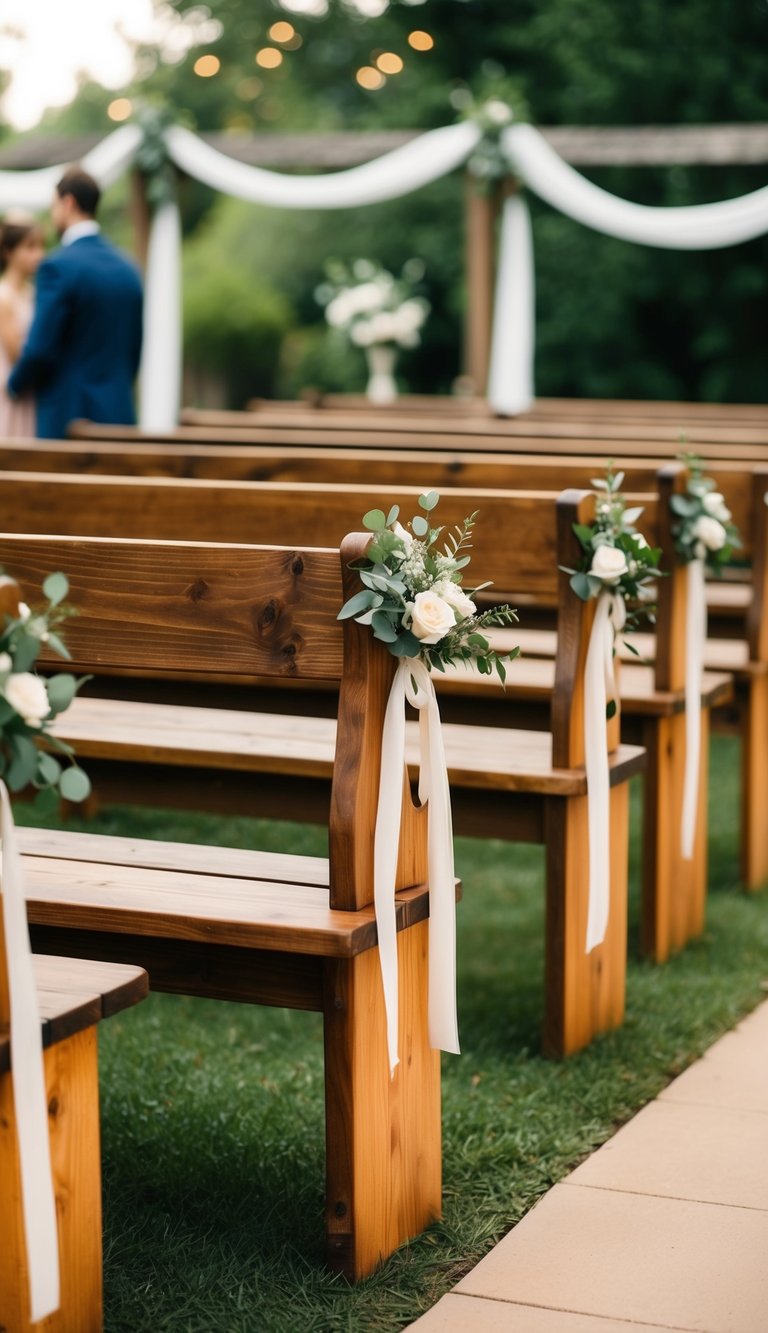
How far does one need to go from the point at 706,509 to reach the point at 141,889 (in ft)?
6.48

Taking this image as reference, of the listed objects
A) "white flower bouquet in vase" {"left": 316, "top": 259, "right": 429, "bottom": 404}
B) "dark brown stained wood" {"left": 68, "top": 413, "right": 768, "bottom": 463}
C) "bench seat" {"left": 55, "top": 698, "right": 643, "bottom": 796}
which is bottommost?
"bench seat" {"left": 55, "top": 698, "right": 643, "bottom": 796}

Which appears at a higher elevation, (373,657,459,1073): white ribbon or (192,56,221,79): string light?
(192,56,221,79): string light

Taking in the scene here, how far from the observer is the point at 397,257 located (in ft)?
73.0

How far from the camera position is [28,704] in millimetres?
2150

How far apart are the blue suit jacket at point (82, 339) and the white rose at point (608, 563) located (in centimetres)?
386

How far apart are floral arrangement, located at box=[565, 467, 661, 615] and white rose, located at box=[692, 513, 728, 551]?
58 centimetres

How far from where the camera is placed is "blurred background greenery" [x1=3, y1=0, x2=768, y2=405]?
1850 cm

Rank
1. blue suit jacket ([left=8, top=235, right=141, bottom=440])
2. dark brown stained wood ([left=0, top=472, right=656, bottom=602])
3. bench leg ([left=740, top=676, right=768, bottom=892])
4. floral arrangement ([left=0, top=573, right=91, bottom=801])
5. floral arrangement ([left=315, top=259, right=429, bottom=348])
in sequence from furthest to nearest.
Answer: floral arrangement ([left=315, top=259, right=429, bottom=348]) → blue suit jacket ([left=8, top=235, right=141, bottom=440]) → bench leg ([left=740, top=676, right=768, bottom=892]) → dark brown stained wood ([left=0, top=472, right=656, bottom=602]) → floral arrangement ([left=0, top=573, right=91, bottom=801])

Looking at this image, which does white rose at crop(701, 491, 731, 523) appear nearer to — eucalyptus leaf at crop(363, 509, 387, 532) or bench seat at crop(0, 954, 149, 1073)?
eucalyptus leaf at crop(363, 509, 387, 532)

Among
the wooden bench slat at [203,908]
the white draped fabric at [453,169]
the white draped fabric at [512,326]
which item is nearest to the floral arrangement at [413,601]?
the wooden bench slat at [203,908]

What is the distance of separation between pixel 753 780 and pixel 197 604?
2772 millimetres

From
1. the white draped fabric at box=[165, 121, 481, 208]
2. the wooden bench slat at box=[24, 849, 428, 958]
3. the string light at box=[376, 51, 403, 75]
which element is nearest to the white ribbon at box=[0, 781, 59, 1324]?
the wooden bench slat at box=[24, 849, 428, 958]

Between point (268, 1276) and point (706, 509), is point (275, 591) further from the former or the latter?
point (706, 509)

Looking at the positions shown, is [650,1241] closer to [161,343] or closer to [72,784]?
[72,784]
